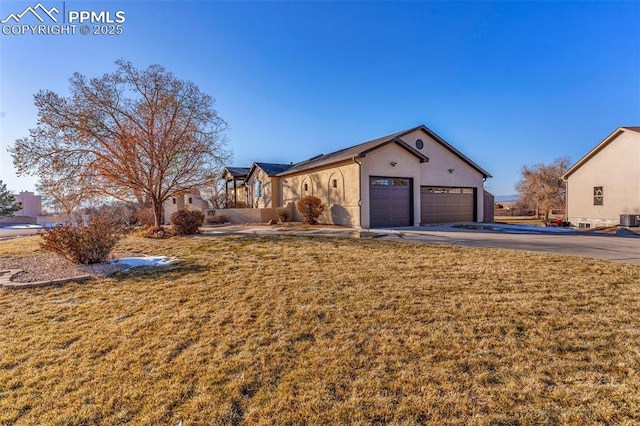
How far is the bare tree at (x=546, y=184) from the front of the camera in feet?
118

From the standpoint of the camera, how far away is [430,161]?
60.9 feet

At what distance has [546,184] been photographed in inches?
1441

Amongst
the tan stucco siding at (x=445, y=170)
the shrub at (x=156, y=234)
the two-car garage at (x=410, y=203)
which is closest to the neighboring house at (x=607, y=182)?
the tan stucco siding at (x=445, y=170)

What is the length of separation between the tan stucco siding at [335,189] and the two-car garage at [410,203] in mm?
935

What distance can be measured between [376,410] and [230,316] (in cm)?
255

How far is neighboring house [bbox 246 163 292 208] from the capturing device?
23.3 meters

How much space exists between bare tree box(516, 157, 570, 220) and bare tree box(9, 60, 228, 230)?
126ft

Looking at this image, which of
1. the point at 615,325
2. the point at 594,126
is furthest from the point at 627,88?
the point at 615,325

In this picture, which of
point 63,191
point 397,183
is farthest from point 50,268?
point 397,183

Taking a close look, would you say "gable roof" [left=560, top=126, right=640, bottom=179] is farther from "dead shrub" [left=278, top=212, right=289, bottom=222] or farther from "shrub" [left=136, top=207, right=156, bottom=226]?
"shrub" [left=136, top=207, right=156, bottom=226]

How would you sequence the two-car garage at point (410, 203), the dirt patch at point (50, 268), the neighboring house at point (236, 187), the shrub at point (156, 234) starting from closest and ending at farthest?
1. the dirt patch at point (50, 268)
2. the shrub at point (156, 234)
3. the two-car garage at point (410, 203)
4. the neighboring house at point (236, 187)

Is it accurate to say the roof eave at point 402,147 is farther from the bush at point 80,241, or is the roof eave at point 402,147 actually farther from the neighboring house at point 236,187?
the neighboring house at point 236,187

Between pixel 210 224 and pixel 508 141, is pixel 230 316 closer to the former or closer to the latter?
pixel 210 224

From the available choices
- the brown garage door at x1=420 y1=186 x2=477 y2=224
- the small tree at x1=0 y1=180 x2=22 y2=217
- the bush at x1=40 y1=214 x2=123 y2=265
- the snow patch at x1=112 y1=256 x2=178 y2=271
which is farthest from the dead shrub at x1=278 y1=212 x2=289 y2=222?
the small tree at x1=0 y1=180 x2=22 y2=217
